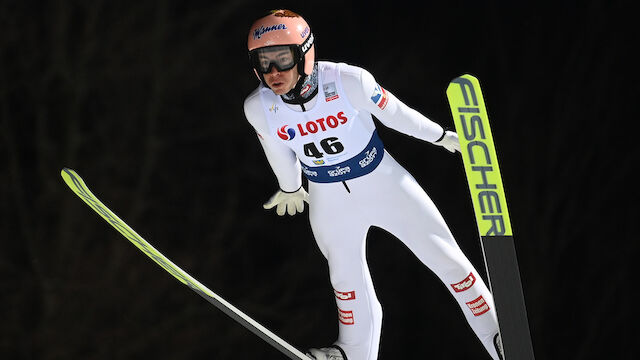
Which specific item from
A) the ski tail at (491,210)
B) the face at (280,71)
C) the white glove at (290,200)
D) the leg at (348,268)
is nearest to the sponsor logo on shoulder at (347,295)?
the leg at (348,268)

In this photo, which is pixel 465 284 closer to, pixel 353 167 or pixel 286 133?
pixel 353 167

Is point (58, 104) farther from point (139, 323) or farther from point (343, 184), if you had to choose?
point (343, 184)

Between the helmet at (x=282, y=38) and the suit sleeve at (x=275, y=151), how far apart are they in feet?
0.48

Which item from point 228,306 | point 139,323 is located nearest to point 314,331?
point 139,323

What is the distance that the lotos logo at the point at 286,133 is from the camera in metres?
2.67

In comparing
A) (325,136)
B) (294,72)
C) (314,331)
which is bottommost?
(314,331)

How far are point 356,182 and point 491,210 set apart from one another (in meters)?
0.43

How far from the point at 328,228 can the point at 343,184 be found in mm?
140

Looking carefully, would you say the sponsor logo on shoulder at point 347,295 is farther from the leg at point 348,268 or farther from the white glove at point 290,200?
the white glove at point 290,200

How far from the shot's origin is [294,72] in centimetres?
256

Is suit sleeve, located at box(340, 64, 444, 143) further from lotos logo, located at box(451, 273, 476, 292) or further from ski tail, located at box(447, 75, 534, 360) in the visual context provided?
lotos logo, located at box(451, 273, 476, 292)

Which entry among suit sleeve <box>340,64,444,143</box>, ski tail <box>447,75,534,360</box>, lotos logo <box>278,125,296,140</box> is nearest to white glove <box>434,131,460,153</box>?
suit sleeve <box>340,64,444,143</box>

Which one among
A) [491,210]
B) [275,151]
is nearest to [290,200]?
[275,151]

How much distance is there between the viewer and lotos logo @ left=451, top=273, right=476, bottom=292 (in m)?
2.73
